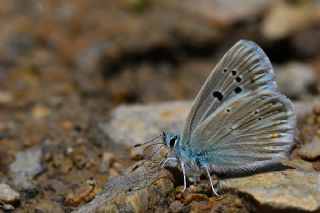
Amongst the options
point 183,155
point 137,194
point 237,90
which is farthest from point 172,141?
point 137,194

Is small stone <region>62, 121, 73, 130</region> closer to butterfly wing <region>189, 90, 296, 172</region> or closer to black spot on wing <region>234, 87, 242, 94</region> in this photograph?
butterfly wing <region>189, 90, 296, 172</region>

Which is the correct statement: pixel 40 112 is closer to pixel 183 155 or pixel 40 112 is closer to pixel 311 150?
pixel 183 155

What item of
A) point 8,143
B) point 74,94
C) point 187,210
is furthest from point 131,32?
point 187,210

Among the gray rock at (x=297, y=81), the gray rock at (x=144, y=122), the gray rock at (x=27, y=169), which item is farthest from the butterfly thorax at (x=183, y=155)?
the gray rock at (x=297, y=81)

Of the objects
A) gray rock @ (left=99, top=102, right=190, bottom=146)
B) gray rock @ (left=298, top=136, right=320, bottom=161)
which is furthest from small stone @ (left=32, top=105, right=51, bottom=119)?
gray rock @ (left=298, top=136, right=320, bottom=161)

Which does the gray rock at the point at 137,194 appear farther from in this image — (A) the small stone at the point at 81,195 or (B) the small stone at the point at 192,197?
(A) the small stone at the point at 81,195

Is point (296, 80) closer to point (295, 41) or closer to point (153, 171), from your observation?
point (295, 41)
